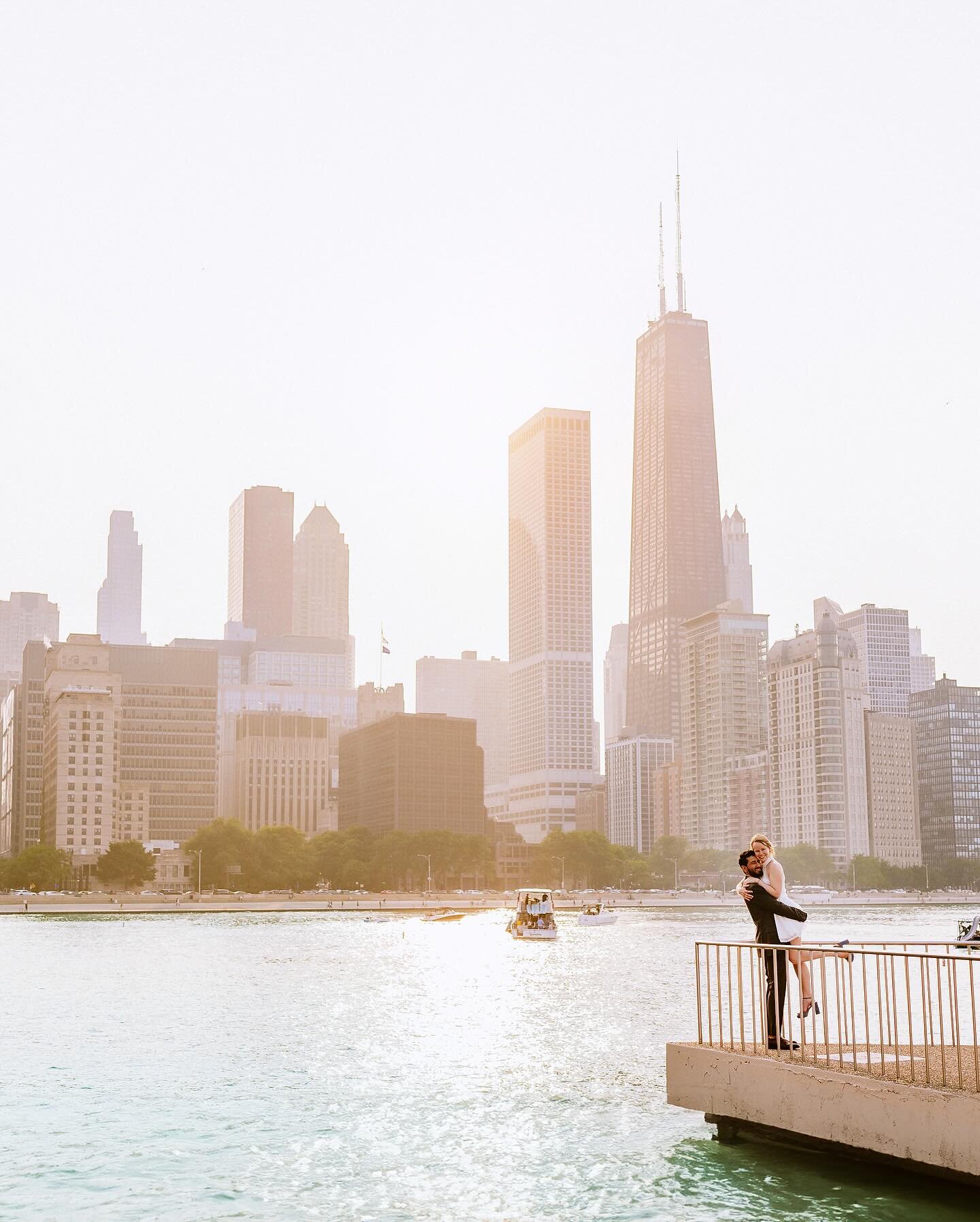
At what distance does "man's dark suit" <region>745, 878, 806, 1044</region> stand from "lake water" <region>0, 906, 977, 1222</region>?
7.51 feet

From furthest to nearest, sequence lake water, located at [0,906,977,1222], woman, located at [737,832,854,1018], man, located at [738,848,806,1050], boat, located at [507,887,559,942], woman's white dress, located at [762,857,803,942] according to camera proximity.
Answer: boat, located at [507,887,559,942] → woman's white dress, located at [762,857,803,942] → woman, located at [737,832,854,1018] → man, located at [738,848,806,1050] → lake water, located at [0,906,977,1222]

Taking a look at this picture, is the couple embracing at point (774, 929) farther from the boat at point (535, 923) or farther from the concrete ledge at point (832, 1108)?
the boat at point (535, 923)

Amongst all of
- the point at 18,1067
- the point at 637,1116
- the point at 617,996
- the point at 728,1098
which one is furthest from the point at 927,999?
the point at 617,996

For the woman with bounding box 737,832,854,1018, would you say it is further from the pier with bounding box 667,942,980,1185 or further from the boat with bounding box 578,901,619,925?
the boat with bounding box 578,901,619,925

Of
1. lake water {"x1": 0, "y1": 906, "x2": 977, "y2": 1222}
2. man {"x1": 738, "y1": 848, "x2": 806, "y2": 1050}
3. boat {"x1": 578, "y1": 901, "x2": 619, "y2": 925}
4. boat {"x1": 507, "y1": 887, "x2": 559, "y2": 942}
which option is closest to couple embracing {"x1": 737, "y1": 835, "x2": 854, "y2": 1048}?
man {"x1": 738, "y1": 848, "x2": 806, "y2": 1050}

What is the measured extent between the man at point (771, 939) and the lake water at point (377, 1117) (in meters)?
2.12

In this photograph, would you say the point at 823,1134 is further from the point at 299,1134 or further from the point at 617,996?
the point at 617,996

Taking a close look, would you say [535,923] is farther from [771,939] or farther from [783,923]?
[783,923]

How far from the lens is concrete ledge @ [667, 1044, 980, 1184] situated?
65.6 ft

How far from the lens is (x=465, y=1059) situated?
4059 cm

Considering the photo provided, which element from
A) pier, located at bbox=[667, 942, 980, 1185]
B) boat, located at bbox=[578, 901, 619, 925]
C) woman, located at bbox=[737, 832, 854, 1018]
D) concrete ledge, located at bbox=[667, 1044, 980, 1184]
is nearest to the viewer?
concrete ledge, located at bbox=[667, 1044, 980, 1184]

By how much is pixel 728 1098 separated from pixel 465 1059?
60.3ft

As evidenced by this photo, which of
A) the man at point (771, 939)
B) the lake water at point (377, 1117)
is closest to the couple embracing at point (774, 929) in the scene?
the man at point (771, 939)

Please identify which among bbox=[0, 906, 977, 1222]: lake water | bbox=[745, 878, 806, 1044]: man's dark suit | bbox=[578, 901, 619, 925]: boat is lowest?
bbox=[578, 901, 619, 925]: boat
